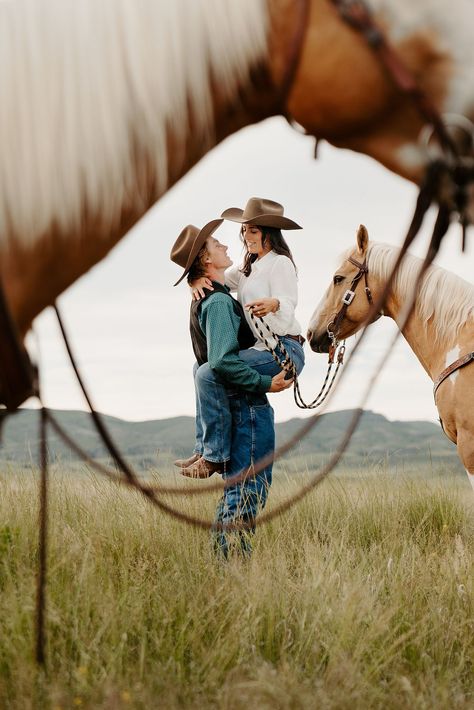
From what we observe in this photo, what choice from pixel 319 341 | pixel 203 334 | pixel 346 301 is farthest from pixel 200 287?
pixel 319 341

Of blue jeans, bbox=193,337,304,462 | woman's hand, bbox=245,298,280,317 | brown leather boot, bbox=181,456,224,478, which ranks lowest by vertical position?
brown leather boot, bbox=181,456,224,478

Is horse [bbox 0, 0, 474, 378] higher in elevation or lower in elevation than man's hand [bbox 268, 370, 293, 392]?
higher

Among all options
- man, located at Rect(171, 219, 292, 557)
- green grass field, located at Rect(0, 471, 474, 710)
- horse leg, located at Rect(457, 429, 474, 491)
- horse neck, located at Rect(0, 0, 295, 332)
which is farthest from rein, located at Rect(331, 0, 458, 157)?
horse leg, located at Rect(457, 429, 474, 491)

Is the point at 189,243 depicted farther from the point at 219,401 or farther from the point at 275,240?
the point at 219,401

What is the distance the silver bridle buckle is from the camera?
4.96m

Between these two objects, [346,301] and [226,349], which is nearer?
[226,349]

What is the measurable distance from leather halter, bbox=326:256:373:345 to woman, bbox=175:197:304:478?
101cm

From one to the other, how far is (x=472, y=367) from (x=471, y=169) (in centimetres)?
280

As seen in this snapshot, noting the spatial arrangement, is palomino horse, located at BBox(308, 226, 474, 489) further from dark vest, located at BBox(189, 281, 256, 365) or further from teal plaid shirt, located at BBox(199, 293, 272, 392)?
teal plaid shirt, located at BBox(199, 293, 272, 392)

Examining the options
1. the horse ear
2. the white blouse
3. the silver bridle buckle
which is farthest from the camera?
the silver bridle buckle

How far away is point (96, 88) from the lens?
144cm

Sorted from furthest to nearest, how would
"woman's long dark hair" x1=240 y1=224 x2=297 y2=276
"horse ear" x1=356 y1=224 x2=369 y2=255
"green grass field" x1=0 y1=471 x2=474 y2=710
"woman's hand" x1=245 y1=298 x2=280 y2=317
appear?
"horse ear" x1=356 y1=224 x2=369 y2=255 → "woman's long dark hair" x1=240 y1=224 x2=297 y2=276 → "woman's hand" x1=245 y1=298 x2=280 y2=317 → "green grass field" x1=0 y1=471 x2=474 y2=710

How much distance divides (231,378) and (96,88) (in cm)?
240

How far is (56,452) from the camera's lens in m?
5.75
